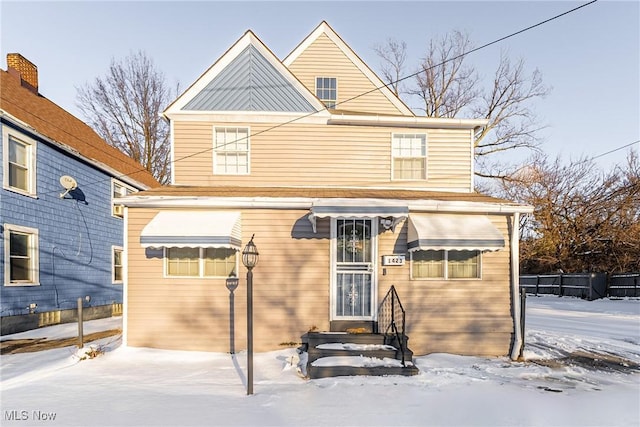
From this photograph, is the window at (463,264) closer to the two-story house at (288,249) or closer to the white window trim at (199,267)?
the two-story house at (288,249)

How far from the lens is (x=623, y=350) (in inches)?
333

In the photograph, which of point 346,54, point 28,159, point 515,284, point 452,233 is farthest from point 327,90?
point 28,159

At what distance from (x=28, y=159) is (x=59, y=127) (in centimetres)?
287

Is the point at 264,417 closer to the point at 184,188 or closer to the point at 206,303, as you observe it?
the point at 206,303

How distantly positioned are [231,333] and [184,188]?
11.8 ft

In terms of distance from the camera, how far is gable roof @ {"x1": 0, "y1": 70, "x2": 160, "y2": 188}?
10.6 meters

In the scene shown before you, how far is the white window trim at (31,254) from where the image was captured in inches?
376

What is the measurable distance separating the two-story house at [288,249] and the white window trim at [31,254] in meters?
4.40

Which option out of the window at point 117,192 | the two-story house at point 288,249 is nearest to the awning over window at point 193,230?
the two-story house at point 288,249

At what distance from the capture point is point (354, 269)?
8.18m

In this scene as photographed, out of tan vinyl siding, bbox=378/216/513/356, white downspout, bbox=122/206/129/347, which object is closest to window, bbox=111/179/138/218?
white downspout, bbox=122/206/129/347

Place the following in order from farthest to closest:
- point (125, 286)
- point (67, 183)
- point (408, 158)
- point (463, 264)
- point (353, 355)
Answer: point (67, 183) → point (408, 158) → point (463, 264) → point (125, 286) → point (353, 355)

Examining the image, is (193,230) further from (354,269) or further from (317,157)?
(317,157)

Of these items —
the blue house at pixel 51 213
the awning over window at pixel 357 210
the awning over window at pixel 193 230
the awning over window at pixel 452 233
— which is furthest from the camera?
the blue house at pixel 51 213
